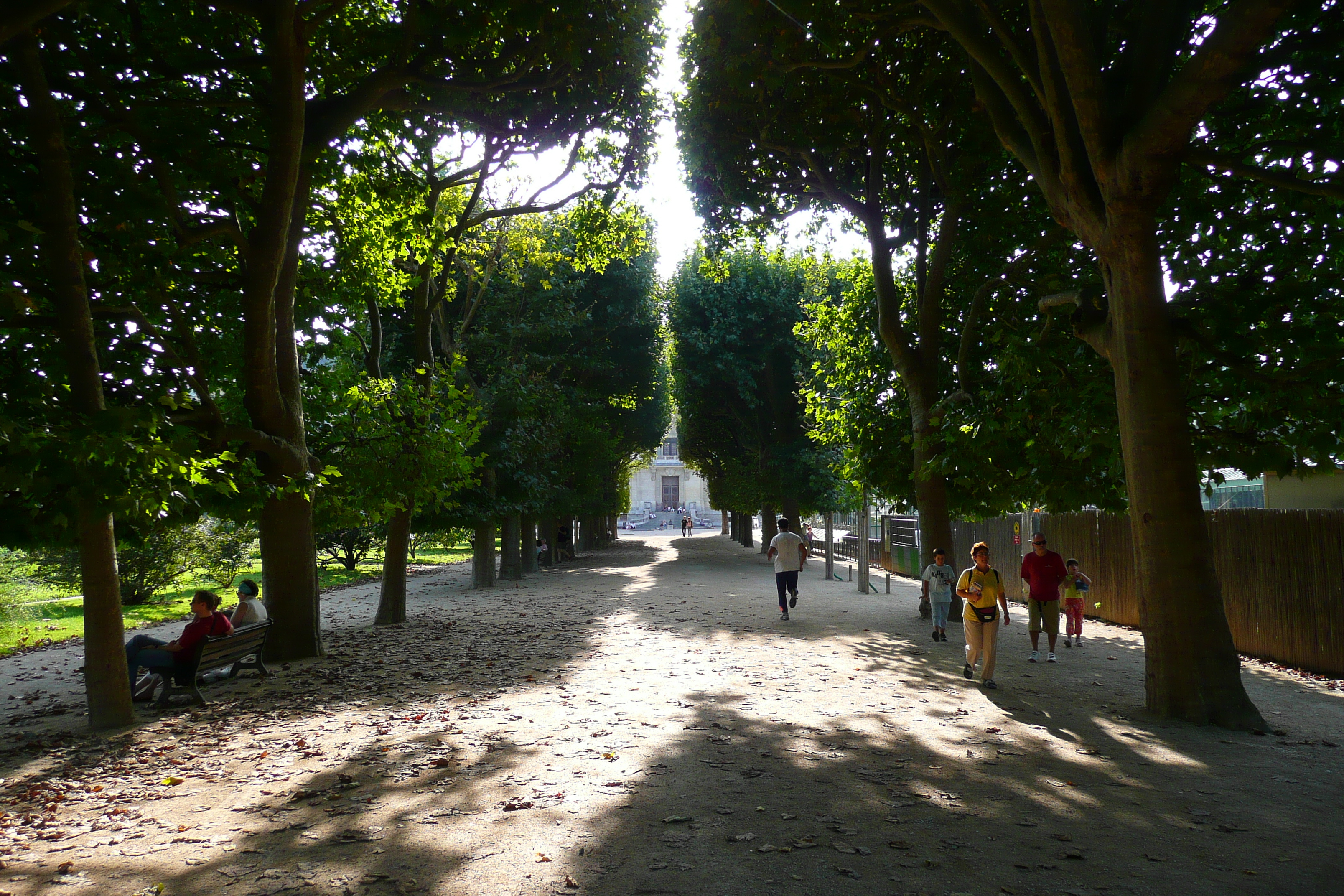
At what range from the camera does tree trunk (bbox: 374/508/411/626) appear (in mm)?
15430

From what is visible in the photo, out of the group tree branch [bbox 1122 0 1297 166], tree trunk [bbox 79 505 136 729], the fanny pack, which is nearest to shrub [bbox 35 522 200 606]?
tree trunk [bbox 79 505 136 729]

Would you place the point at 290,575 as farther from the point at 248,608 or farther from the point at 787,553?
the point at 787,553

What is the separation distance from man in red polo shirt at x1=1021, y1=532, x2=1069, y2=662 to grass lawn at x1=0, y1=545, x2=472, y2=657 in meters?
10.3

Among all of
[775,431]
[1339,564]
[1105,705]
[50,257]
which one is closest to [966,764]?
[1105,705]

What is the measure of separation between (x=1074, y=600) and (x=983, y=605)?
4.26 m

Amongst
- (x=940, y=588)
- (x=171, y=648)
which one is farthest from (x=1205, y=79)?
(x=171, y=648)

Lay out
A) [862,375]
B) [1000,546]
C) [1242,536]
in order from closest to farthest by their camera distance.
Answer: [1242,536], [862,375], [1000,546]

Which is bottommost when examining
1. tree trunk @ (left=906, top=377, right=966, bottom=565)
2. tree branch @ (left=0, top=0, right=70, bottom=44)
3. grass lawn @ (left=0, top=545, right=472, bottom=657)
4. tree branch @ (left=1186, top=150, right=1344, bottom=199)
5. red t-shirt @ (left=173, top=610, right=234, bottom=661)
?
grass lawn @ (left=0, top=545, right=472, bottom=657)

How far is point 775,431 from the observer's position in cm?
3188

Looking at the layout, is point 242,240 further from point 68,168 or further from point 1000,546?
point 1000,546

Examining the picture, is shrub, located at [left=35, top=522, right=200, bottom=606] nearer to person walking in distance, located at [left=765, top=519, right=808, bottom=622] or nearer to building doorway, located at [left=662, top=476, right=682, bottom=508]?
person walking in distance, located at [left=765, top=519, right=808, bottom=622]

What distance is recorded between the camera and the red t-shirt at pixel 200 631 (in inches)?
339

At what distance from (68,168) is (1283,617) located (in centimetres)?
1392

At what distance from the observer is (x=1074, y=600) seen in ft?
40.1
